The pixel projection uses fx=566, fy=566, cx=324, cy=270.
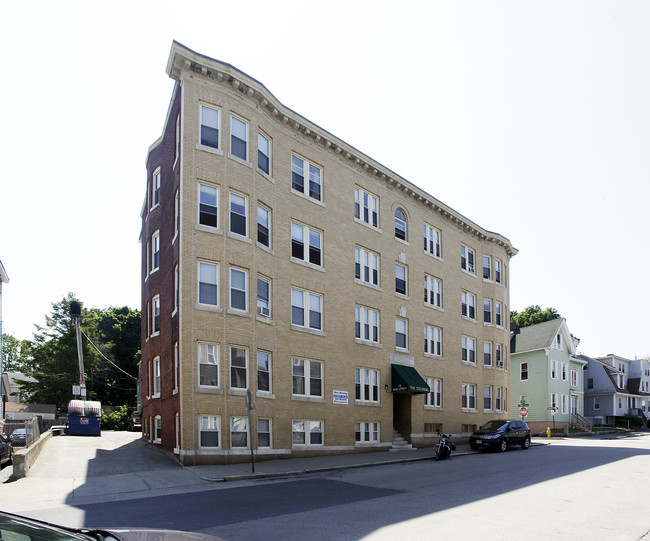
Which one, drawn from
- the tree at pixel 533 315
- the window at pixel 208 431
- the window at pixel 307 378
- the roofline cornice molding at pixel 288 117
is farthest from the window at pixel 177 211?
the tree at pixel 533 315

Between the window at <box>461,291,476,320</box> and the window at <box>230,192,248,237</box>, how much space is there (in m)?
18.8

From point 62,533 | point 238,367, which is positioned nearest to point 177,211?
point 238,367

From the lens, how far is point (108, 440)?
28.8m

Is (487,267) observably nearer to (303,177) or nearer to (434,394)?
(434,394)

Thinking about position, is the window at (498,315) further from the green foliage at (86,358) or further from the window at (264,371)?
the green foliage at (86,358)

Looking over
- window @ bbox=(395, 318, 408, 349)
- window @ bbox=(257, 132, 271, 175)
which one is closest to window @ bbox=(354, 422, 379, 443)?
window @ bbox=(395, 318, 408, 349)

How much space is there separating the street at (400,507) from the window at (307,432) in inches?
197

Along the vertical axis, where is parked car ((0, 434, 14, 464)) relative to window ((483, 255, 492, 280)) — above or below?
below

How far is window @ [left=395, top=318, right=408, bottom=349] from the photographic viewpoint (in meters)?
29.5

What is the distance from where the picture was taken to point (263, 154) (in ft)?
75.9

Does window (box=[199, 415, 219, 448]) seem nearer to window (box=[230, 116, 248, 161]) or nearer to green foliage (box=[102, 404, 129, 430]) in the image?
window (box=[230, 116, 248, 161])

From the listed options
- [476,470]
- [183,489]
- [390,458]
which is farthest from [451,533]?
[390,458]

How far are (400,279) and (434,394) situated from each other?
705 centimetres

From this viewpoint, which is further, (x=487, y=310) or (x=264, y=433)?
(x=487, y=310)
